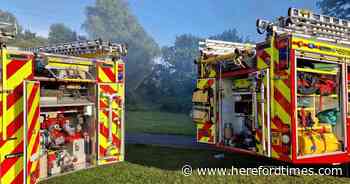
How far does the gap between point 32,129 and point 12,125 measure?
204 mm

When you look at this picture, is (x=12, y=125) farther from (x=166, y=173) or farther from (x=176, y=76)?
(x=176, y=76)

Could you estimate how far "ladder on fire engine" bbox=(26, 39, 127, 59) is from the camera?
499 centimetres

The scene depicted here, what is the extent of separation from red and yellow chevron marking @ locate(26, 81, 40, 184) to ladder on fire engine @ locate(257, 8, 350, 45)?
10.3 ft

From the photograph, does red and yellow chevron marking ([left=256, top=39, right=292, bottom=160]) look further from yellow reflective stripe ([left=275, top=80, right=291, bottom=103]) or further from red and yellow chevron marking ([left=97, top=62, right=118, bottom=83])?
red and yellow chevron marking ([left=97, top=62, right=118, bottom=83])

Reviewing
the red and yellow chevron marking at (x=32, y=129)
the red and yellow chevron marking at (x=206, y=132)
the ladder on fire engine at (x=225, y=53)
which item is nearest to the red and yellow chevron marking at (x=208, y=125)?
the red and yellow chevron marking at (x=206, y=132)

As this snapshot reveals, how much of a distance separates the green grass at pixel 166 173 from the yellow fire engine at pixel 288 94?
0.52m

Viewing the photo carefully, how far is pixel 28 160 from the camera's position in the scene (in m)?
3.16

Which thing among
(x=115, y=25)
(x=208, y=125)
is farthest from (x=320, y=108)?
(x=115, y=25)

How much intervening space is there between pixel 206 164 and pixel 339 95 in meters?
2.69

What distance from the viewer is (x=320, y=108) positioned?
4742 mm

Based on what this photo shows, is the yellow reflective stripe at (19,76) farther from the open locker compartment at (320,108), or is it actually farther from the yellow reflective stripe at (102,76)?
the open locker compartment at (320,108)

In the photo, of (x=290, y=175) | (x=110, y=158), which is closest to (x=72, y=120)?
(x=110, y=158)

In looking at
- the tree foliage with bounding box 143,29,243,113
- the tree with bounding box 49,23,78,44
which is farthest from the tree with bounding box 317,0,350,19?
the tree with bounding box 49,23,78,44

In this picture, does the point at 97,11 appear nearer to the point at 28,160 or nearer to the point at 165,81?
the point at 165,81
